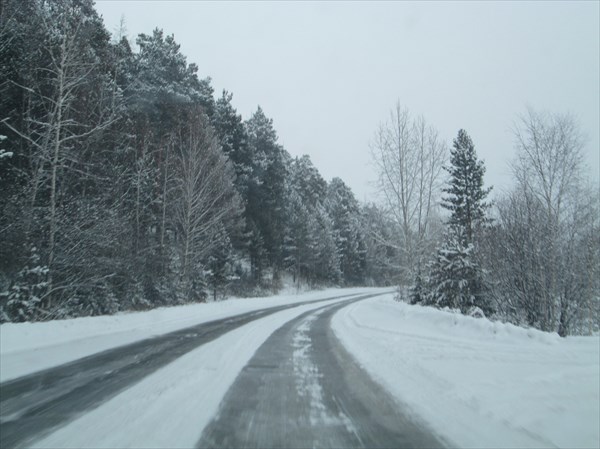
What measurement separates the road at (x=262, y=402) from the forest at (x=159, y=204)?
269 inches

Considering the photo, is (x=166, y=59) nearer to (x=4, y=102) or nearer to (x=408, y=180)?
(x=4, y=102)

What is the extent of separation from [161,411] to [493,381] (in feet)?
13.7

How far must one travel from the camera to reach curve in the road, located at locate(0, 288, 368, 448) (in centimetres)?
365

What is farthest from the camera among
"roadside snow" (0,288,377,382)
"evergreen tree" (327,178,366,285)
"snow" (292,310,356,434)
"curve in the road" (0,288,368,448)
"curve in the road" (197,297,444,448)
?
"evergreen tree" (327,178,366,285)

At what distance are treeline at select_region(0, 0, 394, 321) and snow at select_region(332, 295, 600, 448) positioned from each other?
9.75m

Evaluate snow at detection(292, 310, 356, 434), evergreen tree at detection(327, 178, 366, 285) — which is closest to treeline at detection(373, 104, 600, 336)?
snow at detection(292, 310, 356, 434)

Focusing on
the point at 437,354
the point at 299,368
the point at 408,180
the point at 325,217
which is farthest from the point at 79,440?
the point at 325,217

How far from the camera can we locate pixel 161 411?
13.2ft

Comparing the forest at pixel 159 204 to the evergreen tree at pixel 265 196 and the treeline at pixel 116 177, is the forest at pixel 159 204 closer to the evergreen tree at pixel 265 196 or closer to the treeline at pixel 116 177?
the treeline at pixel 116 177

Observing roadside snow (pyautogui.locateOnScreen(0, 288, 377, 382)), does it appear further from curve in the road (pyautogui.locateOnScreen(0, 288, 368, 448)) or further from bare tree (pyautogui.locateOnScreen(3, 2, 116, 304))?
bare tree (pyautogui.locateOnScreen(3, 2, 116, 304))

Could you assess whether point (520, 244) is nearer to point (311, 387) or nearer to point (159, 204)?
point (311, 387)

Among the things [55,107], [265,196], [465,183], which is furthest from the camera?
[265,196]

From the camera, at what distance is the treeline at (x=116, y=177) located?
12.1 metres

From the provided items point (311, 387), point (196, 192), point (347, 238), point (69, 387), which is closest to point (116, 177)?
point (196, 192)
